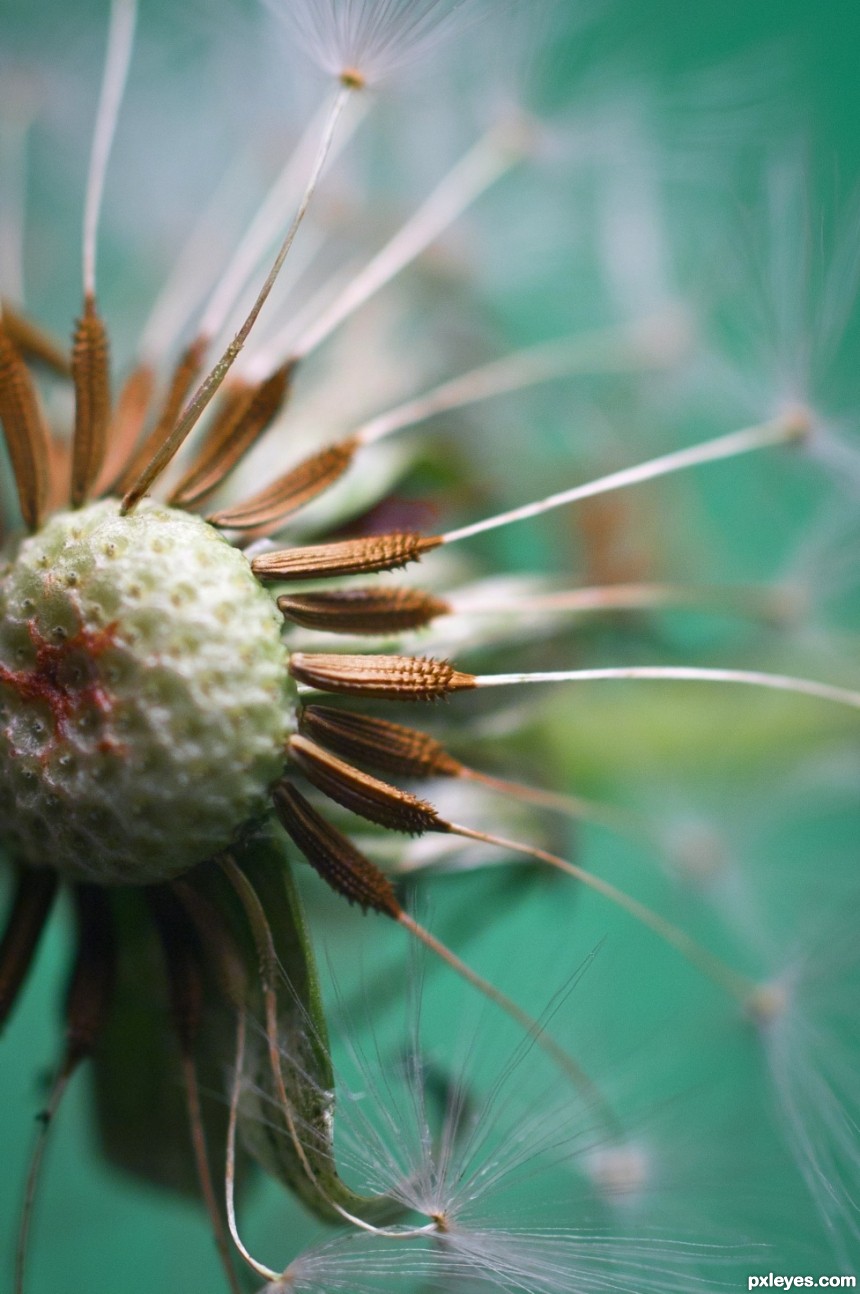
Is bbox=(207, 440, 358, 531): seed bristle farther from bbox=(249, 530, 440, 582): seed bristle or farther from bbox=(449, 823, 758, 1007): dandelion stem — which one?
bbox=(449, 823, 758, 1007): dandelion stem

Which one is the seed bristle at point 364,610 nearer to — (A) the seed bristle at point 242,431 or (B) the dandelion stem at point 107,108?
(A) the seed bristle at point 242,431

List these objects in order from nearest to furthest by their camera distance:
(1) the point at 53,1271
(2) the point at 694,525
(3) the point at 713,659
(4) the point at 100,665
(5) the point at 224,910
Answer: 1. (4) the point at 100,665
2. (5) the point at 224,910
3. (1) the point at 53,1271
4. (3) the point at 713,659
5. (2) the point at 694,525

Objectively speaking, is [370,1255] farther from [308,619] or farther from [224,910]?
[308,619]

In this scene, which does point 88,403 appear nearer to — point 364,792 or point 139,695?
point 139,695

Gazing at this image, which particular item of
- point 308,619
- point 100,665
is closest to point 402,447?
point 308,619

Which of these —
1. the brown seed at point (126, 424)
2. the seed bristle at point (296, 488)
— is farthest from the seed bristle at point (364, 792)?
the brown seed at point (126, 424)
